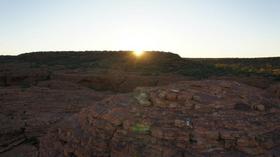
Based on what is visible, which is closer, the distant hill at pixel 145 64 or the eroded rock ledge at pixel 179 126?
the eroded rock ledge at pixel 179 126

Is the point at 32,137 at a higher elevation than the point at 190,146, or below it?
below

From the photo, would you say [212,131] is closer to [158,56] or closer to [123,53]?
[158,56]

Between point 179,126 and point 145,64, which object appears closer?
point 179,126

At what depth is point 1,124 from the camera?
34.4 ft

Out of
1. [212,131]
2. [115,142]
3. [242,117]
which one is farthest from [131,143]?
[242,117]

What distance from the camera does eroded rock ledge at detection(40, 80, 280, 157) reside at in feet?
16.4

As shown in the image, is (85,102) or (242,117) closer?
(242,117)

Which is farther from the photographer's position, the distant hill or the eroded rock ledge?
the distant hill

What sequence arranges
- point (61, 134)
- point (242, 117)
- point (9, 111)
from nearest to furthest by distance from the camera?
point (242, 117) < point (61, 134) < point (9, 111)

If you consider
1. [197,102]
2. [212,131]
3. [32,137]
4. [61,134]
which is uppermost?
[197,102]

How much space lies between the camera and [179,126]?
17.5 feet

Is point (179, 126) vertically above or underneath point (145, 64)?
above

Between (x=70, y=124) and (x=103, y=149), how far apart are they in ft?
5.81

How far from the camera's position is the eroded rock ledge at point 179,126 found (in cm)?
501
